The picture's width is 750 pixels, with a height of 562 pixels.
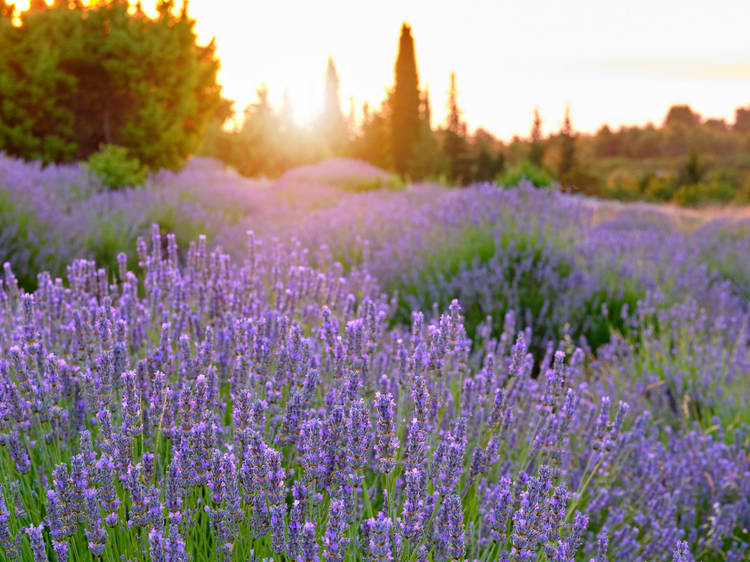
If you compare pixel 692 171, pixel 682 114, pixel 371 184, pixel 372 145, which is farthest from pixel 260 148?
pixel 682 114

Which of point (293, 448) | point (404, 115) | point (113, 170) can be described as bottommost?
point (293, 448)

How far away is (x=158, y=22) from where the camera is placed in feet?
35.7

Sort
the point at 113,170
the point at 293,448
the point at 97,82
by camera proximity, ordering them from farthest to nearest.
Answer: the point at 97,82, the point at 113,170, the point at 293,448

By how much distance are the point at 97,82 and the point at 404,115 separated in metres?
15.6

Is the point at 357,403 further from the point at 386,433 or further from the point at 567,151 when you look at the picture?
the point at 567,151

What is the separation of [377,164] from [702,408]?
23.9 m

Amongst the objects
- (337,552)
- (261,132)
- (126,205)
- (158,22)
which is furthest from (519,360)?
(261,132)

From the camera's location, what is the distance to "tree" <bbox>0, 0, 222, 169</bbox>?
375 inches

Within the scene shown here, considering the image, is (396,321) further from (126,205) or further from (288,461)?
(126,205)

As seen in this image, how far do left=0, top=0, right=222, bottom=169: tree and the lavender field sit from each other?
421 centimetres

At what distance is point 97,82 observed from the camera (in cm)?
1061

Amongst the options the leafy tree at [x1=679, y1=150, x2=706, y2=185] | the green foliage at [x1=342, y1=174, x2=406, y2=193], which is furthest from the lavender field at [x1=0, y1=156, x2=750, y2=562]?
the leafy tree at [x1=679, y1=150, x2=706, y2=185]

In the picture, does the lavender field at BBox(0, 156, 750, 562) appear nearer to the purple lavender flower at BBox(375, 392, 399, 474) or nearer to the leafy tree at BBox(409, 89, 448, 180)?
the purple lavender flower at BBox(375, 392, 399, 474)

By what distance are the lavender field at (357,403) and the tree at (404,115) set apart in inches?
748
